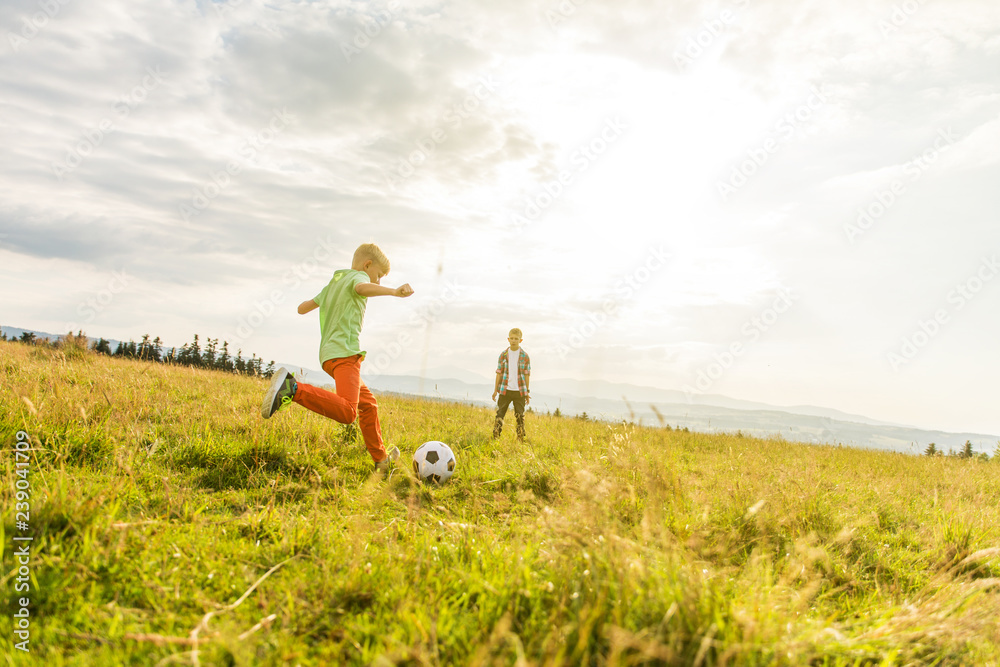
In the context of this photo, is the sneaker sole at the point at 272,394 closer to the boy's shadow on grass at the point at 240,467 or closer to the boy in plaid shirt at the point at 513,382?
the boy's shadow on grass at the point at 240,467

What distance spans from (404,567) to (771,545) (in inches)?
129

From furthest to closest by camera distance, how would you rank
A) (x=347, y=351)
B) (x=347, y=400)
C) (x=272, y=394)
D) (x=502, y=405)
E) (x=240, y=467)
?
(x=502, y=405)
(x=347, y=351)
(x=347, y=400)
(x=272, y=394)
(x=240, y=467)

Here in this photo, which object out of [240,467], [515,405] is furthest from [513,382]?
[240,467]

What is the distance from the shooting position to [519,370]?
9734 millimetres

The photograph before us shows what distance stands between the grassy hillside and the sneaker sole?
1.70ft

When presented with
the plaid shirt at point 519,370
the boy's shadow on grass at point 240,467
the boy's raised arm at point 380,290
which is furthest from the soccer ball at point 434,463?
the plaid shirt at point 519,370

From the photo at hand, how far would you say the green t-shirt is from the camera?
5539mm

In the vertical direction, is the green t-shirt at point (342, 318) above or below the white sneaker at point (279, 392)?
above

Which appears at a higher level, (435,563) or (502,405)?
(502,405)

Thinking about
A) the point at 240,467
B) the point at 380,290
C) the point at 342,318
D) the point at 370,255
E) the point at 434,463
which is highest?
the point at 370,255

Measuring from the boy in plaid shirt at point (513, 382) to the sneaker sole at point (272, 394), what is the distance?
4840mm

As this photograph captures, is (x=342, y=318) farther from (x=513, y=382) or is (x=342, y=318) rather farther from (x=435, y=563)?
(x=513, y=382)

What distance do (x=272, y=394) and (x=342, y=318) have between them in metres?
1.11

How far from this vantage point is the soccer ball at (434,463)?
5.48m
